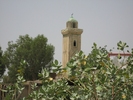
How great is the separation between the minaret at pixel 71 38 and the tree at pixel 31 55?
5.84 m

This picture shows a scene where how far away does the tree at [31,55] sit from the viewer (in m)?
27.8

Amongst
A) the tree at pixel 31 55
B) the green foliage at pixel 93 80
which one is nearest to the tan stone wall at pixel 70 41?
the tree at pixel 31 55

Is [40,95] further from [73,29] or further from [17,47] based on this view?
[73,29]

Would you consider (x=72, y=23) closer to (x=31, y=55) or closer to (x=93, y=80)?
(x=31, y=55)

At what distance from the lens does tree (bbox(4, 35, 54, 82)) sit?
27797 millimetres

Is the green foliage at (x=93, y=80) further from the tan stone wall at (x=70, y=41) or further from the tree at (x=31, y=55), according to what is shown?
the tan stone wall at (x=70, y=41)

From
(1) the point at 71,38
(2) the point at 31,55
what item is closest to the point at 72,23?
(1) the point at 71,38

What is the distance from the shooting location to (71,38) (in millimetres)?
34812

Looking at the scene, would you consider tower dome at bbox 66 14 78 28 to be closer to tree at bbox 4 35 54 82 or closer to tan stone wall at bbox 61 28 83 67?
tan stone wall at bbox 61 28 83 67

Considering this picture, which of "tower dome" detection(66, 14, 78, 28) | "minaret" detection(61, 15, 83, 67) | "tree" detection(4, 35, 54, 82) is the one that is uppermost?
"tower dome" detection(66, 14, 78, 28)

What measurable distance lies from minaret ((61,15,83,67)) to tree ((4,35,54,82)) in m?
5.84

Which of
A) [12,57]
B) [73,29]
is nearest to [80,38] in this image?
[73,29]

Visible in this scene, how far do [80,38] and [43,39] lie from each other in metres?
7.99

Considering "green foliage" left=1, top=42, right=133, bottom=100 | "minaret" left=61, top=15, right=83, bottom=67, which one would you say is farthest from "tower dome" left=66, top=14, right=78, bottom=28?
"green foliage" left=1, top=42, right=133, bottom=100
